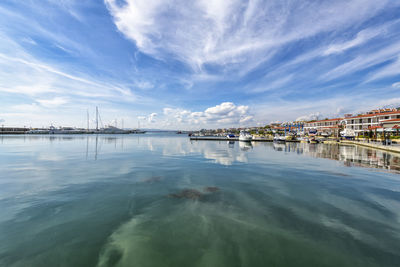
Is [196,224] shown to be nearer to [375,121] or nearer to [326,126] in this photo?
[375,121]

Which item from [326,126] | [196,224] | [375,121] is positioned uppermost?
[375,121]

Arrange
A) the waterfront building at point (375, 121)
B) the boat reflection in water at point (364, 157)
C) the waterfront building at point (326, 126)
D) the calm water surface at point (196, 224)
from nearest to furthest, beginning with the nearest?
the calm water surface at point (196, 224) → the boat reflection in water at point (364, 157) → the waterfront building at point (375, 121) → the waterfront building at point (326, 126)

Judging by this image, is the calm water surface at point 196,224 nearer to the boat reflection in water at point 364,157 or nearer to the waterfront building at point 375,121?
the boat reflection in water at point 364,157

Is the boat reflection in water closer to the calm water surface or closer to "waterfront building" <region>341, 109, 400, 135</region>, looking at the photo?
the calm water surface

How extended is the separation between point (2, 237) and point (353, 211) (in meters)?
16.5

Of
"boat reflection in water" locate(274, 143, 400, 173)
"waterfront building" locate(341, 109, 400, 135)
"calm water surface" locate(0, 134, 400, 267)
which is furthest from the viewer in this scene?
"waterfront building" locate(341, 109, 400, 135)

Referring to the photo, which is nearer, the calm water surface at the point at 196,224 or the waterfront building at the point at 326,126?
the calm water surface at the point at 196,224

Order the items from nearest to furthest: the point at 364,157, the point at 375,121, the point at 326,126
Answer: the point at 364,157 → the point at 375,121 → the point at 326,126

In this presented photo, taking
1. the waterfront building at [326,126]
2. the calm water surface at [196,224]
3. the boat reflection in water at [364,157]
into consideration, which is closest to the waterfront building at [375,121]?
the waterfront building at [326,126]

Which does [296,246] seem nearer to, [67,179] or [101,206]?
[101,206]

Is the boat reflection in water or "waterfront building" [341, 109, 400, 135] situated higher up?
"waterfront building" [341, 109, 400, 135]

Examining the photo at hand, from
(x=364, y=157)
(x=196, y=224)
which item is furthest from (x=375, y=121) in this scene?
(x=196, y=224)

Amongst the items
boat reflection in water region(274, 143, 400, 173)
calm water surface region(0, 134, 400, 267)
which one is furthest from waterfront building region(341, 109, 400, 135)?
calm water surface region(0, 134, 400, 267)

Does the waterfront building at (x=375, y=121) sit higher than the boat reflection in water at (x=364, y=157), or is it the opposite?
the waterfront building at (x=375, y=121)
